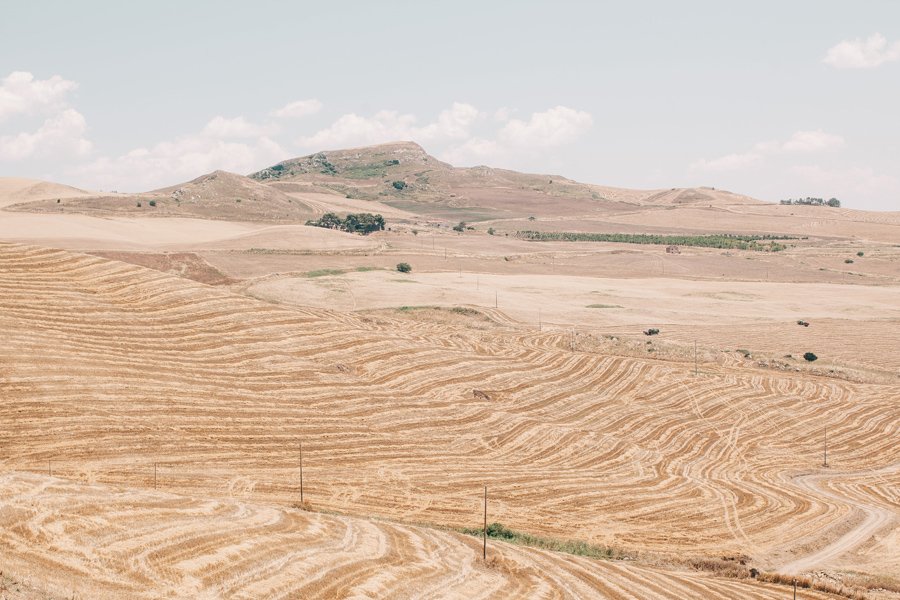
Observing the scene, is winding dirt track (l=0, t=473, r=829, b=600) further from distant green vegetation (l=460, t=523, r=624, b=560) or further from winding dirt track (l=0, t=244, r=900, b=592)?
winding dirt track (l=0, t=244, r=900, b=592)

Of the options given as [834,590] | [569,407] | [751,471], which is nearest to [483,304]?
[569,407]

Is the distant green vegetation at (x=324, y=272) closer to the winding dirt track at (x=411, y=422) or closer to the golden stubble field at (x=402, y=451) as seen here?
the golden stubble field at (x=402, y=451)

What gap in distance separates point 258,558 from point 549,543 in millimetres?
17285

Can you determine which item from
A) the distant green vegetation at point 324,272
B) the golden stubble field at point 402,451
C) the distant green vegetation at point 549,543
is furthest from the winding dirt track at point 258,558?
the distant green vegetation at point 324,272

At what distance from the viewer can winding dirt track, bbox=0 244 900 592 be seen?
49719mm

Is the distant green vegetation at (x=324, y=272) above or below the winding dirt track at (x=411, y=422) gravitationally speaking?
above

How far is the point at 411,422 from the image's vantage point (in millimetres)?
64312

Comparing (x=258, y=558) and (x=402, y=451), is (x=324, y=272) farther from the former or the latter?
(x=258, y=558)

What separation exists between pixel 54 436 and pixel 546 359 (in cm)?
4982

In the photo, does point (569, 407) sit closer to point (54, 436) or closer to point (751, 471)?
point (751, 471)

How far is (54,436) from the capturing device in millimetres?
51000

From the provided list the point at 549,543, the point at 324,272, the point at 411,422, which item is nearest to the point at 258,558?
the point at 549,543

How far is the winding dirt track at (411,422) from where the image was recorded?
49.7 m

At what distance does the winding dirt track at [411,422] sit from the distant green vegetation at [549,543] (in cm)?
214
